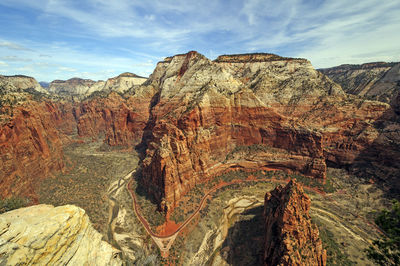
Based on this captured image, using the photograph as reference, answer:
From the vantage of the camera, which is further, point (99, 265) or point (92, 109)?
point (92, 109)

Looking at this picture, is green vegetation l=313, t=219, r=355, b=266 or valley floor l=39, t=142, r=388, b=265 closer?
green vegetation l=313, t=219, r=355, b=266

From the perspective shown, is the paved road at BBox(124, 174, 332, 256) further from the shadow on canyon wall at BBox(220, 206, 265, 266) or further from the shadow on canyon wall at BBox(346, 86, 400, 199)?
the shadow on canyon wall at BBox(346, 86, 400, 199)

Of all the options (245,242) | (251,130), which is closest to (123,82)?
(251,130)

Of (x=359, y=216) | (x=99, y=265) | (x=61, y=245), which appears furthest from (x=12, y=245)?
(x=359, y=216)

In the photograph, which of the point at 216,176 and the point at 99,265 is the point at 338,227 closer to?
the point at 216,176

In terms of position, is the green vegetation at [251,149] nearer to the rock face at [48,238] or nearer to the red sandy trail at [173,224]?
the red sandy trail at [173,224]

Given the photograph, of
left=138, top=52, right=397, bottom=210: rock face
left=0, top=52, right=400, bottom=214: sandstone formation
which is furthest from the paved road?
left=138, top=52, right=397, bottom=210: rock face
